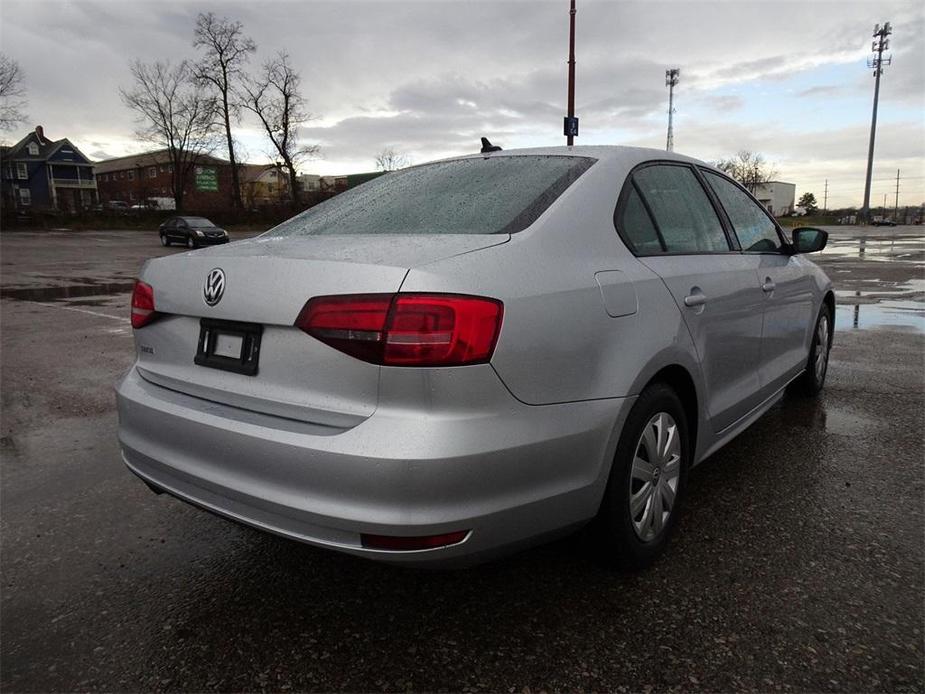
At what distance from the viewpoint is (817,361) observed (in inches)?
191

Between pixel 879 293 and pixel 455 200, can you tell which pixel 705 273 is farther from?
pixel 879 293

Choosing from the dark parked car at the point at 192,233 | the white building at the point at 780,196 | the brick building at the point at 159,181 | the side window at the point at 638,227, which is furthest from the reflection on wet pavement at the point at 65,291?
the white building at the point at 780,196

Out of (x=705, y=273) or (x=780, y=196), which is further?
(x=780, y=196)

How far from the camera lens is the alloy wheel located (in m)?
2.50

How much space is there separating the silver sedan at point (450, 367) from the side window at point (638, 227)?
0.01 m

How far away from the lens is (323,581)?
2.57m

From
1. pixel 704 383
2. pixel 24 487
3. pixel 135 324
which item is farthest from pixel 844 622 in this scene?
pixel 24 487

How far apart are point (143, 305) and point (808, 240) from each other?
3653mm

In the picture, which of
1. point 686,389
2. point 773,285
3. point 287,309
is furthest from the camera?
point 773,285

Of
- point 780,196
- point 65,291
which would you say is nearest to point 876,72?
point 780,196

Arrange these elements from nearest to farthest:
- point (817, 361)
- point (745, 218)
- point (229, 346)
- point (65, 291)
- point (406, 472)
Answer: point (406, 472)
point (229, 346)
point (745, 218)
point (817, 361)
point (65, 291)

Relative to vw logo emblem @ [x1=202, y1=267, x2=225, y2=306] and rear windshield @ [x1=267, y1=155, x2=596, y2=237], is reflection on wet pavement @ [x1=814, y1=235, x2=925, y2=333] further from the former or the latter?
vw logo emblem @ [x1=202, y1=267, x2=225, y2=306]

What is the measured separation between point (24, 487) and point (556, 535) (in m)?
2.81

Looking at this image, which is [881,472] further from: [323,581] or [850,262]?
[850,262]
